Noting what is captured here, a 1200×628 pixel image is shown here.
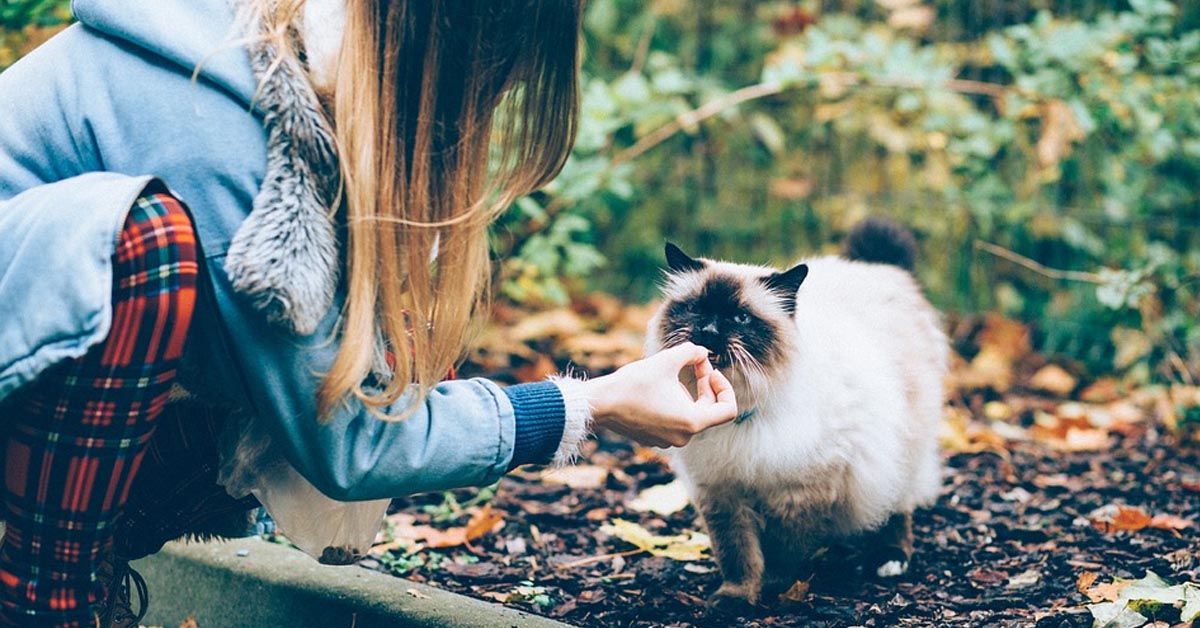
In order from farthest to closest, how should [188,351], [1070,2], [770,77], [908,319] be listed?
1. [1070,2]
2. [770,77]
3. [908,319]
4. [188,351]

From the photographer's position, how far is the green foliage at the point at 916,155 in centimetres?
395

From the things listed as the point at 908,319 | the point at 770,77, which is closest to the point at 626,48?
the point at 770,77

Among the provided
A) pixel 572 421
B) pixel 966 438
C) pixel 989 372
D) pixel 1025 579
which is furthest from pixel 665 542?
pixel 989 372

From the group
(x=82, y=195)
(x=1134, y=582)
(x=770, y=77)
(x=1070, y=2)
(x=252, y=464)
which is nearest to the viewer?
(x=82, y=195)

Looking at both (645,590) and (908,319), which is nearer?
(645,590)

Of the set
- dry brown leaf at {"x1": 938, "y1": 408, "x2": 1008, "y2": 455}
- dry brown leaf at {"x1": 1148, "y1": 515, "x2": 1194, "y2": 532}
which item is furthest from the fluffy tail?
dry brown leaf at {"x1": 1148, "y1": 515, "x2": 1194, "y2": 532}

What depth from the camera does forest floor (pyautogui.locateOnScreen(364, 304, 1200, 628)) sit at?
240 cm

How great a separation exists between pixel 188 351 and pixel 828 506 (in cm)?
136

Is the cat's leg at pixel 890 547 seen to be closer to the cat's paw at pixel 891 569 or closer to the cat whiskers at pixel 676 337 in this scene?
the cat's paw at pixel 891 569

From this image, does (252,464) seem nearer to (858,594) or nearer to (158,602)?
(158,602)

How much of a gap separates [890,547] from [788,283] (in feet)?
2.18

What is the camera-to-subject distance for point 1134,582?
7.75 feet

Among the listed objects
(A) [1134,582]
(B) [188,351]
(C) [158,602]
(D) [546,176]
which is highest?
(D) [546,176]

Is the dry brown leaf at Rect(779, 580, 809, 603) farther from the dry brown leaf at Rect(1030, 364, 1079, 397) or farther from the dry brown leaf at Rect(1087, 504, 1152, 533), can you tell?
the dry brown leaf at Rect(1030, 364, 1079, 397)
